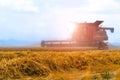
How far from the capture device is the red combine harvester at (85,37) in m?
53.8

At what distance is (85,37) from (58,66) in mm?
22004

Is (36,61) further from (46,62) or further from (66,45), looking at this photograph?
(66,45)

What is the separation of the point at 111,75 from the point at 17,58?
6918 mm

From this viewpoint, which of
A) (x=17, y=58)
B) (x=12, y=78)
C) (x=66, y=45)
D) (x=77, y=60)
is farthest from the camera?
(x=66, y=45)

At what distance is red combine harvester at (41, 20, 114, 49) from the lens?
176 feet

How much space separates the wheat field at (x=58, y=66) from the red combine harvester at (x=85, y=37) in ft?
51.7

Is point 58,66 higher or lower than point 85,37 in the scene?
lower

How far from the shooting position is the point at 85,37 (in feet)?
178

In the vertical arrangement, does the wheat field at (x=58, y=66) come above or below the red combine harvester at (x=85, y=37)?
below

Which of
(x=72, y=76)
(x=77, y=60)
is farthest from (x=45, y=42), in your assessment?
(x=72, y=76)

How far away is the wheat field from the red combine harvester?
1574 centimetres

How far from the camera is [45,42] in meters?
54.7

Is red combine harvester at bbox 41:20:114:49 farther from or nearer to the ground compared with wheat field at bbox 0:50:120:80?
farther from the ground

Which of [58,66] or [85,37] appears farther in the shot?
[85,37]
